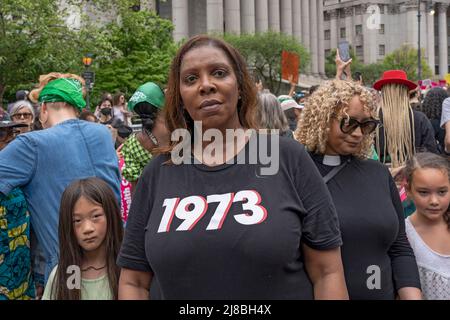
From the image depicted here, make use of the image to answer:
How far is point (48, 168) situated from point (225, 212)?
6.93ft

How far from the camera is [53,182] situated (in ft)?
14.5

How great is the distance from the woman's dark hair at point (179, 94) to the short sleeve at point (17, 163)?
153 cm

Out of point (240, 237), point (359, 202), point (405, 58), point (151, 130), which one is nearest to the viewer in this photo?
point (240, 237)

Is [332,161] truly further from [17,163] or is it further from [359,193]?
[17,163]

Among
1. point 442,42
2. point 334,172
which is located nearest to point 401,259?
point 334,172

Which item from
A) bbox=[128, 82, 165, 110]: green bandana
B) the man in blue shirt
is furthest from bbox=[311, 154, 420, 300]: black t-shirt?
bbox=[128, 82, 165, 110]: green bandana

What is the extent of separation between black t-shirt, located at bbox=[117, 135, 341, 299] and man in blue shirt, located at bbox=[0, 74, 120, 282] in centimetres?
169

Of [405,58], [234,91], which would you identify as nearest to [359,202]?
[234,91]

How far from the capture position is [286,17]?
74750 millimetres

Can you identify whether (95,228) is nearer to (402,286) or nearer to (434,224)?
(402,286)

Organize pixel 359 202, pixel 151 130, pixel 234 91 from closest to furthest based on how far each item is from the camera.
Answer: pixel 234 91 < pixel 359 202 < pixel 151 130

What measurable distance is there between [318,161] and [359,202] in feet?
1.33

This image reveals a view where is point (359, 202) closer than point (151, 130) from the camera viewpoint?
Yes

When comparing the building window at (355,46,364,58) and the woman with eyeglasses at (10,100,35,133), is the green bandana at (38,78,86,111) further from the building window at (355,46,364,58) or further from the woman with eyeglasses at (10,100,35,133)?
the building window at (355,46,364,58)
